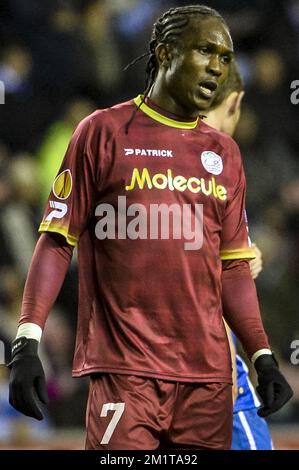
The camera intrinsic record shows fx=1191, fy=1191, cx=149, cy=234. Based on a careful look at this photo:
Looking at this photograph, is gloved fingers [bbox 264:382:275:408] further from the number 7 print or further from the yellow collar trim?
the yellow collar trim

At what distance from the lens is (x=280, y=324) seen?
6.64 metres

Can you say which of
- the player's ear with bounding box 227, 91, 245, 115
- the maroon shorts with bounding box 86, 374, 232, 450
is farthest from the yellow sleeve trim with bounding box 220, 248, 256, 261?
the player's ear with bounding box 227, 91, 245, 115

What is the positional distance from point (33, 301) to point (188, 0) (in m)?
4.98

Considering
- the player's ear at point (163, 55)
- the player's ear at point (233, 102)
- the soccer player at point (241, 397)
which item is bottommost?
the soccer player at point (241, 397)

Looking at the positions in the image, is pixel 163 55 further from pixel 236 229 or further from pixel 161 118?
pixel 236 229

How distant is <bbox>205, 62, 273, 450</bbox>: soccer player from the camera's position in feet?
13.1

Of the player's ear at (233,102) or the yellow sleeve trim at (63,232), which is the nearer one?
the yellow sleeve trim at (63,232)

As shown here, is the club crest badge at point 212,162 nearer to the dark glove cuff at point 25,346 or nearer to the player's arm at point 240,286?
the player's arm at point 240,286

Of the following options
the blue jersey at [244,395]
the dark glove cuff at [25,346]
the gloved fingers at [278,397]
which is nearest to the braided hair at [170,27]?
the dark glove cuff at [25,346]

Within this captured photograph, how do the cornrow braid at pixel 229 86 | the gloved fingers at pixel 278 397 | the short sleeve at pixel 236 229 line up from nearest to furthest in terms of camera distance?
1. the gloved fingers at pixel 278 397
2. the short sleeve at pixel 236 229
3. the cornrow braid at pixel 229 86

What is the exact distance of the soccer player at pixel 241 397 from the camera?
13.1 feet

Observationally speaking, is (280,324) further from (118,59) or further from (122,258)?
(122,258)

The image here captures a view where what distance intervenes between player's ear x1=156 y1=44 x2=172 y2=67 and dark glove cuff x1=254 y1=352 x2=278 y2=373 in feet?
2.86

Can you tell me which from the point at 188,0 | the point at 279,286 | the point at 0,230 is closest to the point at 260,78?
the point at 188,0
